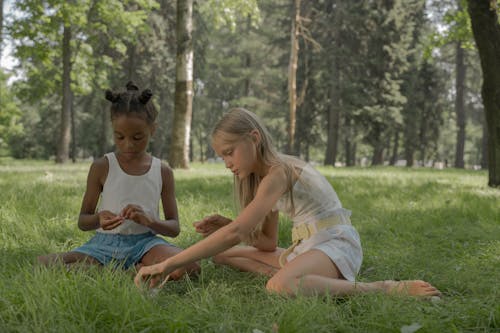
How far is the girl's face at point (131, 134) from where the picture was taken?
3.24m

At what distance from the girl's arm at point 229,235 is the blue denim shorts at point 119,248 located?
722 mm

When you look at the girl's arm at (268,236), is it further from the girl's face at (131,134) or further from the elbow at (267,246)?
the girl's face at (131,134)

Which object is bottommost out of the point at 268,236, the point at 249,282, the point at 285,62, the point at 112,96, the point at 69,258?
the point at 249,282

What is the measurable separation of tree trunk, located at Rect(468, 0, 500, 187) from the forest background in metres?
5.56

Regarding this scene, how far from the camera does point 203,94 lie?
4184 cm

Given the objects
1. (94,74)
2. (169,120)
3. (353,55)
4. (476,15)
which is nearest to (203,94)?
A: (169,120)

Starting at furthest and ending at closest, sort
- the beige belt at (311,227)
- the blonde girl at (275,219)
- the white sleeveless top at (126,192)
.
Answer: the white sleeveless top at (126,192)
the beige belt at (311,227)
the blonde girl at (275,219)

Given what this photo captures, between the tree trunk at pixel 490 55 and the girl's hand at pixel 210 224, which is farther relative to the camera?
the tree trunk at pixel 490 55

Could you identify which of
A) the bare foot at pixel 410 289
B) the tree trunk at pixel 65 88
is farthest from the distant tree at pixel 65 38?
the bare foot at pixel 410 289

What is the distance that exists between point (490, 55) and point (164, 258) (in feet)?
26.4

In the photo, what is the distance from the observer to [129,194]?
11.3ft

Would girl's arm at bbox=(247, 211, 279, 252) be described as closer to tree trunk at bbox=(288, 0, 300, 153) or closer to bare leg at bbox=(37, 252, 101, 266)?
bare leg at bbox=(37, 252, 101, 266)

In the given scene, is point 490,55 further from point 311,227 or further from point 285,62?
point 285,62

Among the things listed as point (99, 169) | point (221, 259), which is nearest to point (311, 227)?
point (221, 259)
